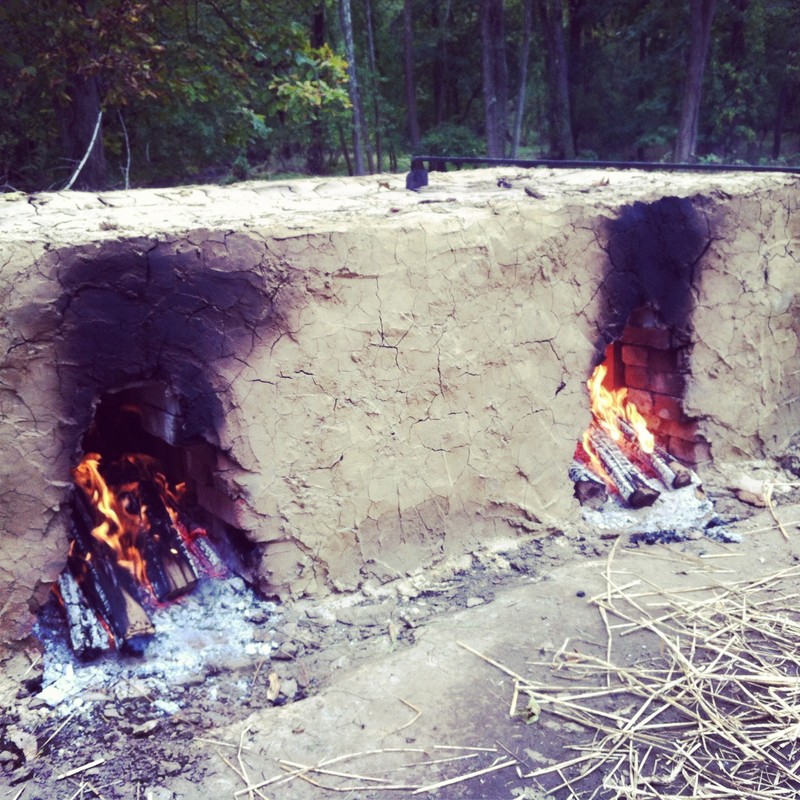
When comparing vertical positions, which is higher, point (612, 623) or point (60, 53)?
point (60, 53)

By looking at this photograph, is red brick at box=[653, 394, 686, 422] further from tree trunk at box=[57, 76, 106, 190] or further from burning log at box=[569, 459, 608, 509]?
tree trunk at box=[57, 76, 106, 190]

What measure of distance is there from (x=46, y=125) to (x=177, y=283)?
27.1 feet

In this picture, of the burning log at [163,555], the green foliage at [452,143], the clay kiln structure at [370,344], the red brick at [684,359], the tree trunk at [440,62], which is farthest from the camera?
the tree trunk at [440,62]

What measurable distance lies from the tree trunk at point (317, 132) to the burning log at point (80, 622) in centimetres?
1320

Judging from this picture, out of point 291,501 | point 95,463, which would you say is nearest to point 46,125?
point 95,463

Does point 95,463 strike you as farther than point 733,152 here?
No

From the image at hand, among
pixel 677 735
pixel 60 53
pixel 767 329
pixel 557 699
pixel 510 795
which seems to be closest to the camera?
pixel 510 795

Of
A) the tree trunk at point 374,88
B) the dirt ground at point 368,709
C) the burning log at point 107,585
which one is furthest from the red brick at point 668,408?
the tree trunk at point 374,88

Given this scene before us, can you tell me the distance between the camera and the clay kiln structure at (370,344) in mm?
3166

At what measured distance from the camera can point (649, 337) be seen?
5066 millimetres

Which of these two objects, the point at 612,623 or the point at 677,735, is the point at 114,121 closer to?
the point at 612,623

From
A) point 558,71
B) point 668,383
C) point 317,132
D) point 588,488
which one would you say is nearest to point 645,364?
point 668,383

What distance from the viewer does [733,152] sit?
61.4 ft

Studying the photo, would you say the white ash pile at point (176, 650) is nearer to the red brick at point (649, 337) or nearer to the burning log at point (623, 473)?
the burning log at point (623, 473)
